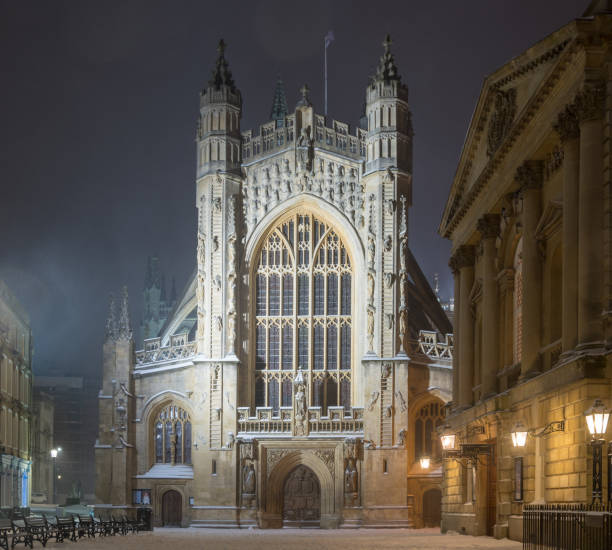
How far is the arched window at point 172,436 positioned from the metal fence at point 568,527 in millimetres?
32585

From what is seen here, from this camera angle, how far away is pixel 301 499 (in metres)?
50.8

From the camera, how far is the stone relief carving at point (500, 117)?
96.3 feet

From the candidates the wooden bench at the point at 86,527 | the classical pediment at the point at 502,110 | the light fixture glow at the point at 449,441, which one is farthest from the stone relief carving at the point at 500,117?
the wooden bench at the point at 86,527

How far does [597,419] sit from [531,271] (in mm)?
8228

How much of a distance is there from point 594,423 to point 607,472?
132 centimetres

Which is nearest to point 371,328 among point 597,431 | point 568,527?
point 597,431

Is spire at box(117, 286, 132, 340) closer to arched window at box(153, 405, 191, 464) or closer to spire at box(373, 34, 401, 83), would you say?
arched window at box(153, 405, 191, 464)

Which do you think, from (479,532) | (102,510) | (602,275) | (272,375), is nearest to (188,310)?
(272,375)

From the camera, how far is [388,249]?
50594mm

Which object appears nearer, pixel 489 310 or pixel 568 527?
pixel 568 527

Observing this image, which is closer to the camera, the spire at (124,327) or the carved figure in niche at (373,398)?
the carved figure in niche at (373,398)

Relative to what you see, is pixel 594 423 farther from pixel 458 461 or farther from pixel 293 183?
pixel 293 183

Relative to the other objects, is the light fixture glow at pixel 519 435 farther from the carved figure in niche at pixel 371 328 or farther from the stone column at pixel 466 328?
the carved figure in niche at pixel 371 328

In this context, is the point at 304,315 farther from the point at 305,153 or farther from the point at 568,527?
the point at 568,527
